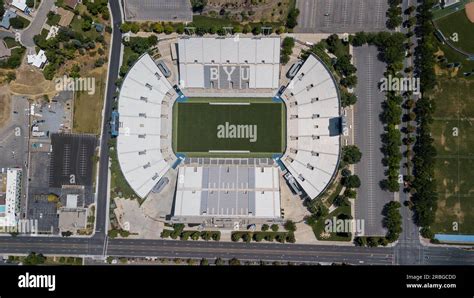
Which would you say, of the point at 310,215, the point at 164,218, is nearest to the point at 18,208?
the point at 164,218

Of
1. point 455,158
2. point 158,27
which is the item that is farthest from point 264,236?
point 158,27

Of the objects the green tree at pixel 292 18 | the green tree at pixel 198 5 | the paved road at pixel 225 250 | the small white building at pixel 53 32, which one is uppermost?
the green tree at pixel 198 5

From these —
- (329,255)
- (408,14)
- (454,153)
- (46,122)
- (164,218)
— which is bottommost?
(329,255)

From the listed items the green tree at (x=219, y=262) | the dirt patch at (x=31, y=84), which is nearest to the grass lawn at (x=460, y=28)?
the green tree at (x=219, y=262)

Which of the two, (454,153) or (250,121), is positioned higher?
(250,121)

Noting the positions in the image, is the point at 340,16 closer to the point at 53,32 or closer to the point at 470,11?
the point at 470,11

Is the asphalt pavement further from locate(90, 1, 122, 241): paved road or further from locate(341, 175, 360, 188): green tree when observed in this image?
locate(341, 175, 360, 188): green tree

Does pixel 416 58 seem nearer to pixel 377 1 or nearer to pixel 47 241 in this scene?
pixel 377 1

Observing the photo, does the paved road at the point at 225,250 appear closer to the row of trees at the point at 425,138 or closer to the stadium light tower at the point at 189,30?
the row of trees at the point at 425,138
